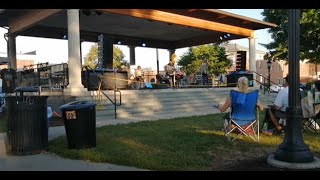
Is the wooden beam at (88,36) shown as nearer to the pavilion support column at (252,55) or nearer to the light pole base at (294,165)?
the pavilion support column at (252,55)

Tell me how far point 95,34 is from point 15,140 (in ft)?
67.2

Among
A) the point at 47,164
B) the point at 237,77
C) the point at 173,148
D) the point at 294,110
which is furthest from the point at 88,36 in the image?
the point at 294,110

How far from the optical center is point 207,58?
135 feet

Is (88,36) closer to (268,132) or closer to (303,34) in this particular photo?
(303,34)

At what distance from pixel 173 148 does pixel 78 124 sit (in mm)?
1764

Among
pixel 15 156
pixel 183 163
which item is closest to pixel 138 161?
pixel 183 163

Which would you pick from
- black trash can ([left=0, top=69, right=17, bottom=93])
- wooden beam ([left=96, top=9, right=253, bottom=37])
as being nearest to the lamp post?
wooden beam ([left=96, top=9, right=253, bottom=37])

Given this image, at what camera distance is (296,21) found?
571cm

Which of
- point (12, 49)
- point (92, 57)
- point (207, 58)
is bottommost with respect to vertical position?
point (12, 49)

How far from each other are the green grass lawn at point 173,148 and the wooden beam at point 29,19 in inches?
392

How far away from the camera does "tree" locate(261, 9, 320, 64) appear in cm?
2989

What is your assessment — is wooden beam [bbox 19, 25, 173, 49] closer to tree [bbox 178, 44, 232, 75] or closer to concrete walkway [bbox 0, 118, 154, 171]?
tree [bbox 178, 44, 232, 75]

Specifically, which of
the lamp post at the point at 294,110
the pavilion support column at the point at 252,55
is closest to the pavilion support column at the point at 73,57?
the lamp post at the point at 294,110

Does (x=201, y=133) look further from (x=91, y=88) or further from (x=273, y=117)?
(x=91, y=88)
